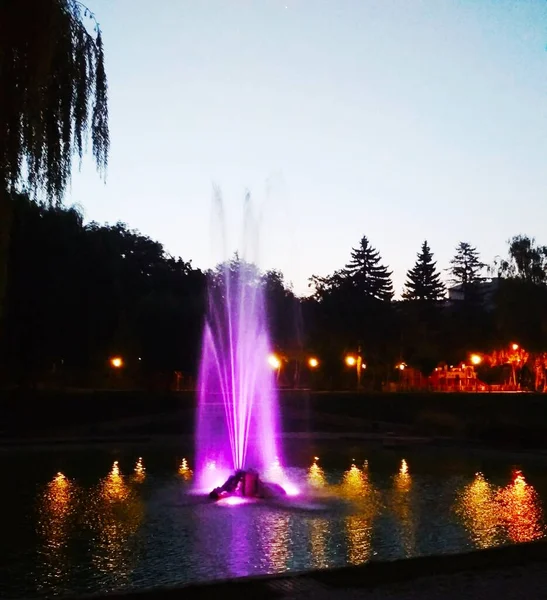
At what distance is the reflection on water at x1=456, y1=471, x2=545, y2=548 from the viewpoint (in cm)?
1087

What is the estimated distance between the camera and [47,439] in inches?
1041

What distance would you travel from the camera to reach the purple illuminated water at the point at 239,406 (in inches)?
807

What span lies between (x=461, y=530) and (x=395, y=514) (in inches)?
62.9

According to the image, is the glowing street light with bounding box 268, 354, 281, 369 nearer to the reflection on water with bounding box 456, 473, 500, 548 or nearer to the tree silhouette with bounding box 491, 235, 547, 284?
the tree silhouette with bounding box 491, 235, 547, 284

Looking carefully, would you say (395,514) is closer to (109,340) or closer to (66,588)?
(66,588)

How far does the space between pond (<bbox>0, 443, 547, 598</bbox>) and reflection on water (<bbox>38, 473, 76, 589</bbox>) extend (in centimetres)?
2

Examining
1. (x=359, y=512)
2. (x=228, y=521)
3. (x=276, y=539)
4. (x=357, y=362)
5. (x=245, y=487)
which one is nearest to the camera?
(x=276, y=539)

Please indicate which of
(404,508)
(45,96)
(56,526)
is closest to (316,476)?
(404,508)

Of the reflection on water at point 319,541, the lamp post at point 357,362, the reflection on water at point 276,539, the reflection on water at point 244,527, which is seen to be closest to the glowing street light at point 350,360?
the lamp post at point 357,362

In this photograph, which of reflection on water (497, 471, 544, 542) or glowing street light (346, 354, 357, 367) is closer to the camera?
reflection on water (497, 471, 544, 542)

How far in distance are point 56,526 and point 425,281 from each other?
83302mm

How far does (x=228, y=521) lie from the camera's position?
12000mm

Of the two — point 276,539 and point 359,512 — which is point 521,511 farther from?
point 276,539

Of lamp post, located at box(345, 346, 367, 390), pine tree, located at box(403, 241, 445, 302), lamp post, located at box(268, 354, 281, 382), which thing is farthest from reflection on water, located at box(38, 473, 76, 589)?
pine tree, located at box(403, 241, 445, 302)
